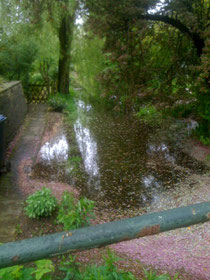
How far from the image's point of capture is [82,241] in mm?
896

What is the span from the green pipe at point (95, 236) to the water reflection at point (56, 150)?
6.38m

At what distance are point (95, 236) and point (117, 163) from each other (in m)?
6.31

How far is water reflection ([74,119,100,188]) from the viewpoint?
653 centimetres

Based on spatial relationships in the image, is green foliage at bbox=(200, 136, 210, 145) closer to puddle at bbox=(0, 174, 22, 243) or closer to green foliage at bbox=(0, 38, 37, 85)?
puddle at bbox=(0, 174, 22, 243)

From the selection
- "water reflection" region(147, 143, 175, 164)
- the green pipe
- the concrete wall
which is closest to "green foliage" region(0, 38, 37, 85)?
the concrete wall

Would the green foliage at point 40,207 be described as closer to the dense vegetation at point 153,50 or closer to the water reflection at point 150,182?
the water reflection at point 150,182

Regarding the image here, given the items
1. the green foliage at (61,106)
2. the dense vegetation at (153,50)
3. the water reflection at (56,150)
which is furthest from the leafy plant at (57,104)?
the water reflection at (56,150)

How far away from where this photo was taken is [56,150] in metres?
8.22

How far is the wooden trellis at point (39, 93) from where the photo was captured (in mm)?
15456

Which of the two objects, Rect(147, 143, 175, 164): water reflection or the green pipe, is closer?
the green pipe

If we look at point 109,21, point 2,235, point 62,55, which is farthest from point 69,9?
point 2,235

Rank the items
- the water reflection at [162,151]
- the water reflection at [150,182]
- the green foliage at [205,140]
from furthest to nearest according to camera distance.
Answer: the green foliage at [205,140]
the water reflection at [162,151]
the water reflection at [150,182]

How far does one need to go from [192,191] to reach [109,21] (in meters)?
4.10

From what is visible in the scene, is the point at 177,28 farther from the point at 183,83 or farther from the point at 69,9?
the point at 69,9
